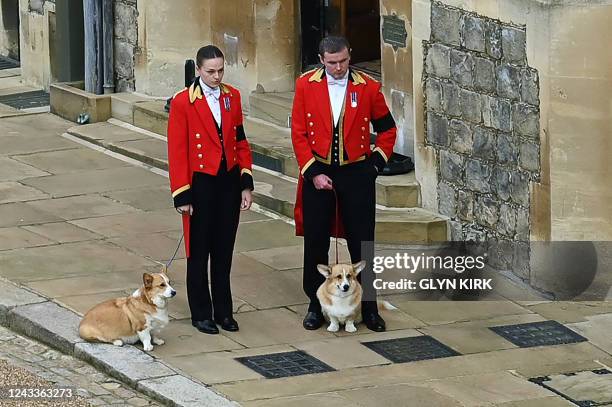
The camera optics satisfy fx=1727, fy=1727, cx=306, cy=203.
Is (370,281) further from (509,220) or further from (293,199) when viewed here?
(293,199)

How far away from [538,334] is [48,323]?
10.4 ft

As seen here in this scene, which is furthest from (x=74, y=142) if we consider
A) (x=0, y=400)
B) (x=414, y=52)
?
(x=0, y=400)

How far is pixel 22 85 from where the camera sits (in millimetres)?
19016

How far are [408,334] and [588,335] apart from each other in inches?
45.9

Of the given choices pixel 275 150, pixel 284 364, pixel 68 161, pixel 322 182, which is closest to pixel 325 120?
pixel 322 182

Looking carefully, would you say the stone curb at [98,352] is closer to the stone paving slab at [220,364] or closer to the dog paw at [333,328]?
the stone paving slab at [220,364]

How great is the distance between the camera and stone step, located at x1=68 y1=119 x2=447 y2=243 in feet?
42.0

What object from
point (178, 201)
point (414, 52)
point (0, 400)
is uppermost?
point (414, 52)

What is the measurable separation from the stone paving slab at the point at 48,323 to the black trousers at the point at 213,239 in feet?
2.61

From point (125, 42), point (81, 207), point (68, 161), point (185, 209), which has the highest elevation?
point (125, 42)

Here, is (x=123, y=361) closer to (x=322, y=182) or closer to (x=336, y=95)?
(x=322, y=182)

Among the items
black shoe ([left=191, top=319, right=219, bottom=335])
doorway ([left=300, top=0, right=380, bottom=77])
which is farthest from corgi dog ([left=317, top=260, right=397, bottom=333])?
doorway ([left=300, top=0, right=380, bottom=77])

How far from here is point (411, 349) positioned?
10.8 meters

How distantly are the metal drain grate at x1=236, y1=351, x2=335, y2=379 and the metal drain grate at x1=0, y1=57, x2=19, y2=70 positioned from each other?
1016 cm
